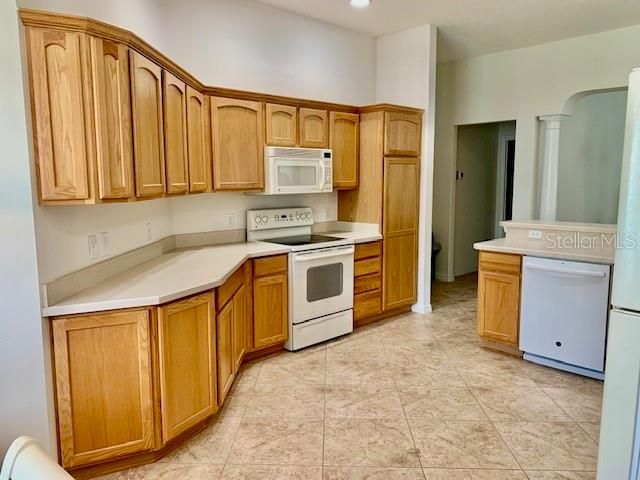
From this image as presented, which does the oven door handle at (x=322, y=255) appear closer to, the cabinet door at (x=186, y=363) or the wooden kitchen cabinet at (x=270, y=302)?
the wooden kitchen cabinet at (x=270, y=302)

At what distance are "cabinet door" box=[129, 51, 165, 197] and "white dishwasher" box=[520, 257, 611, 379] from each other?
276 cm

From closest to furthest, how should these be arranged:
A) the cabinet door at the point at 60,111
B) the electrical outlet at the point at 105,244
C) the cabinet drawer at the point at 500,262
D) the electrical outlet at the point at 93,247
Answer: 1. the cabinet door at the point at 60,111
2. the electrical outlet at the point at 93,247
3. the electrical outlet at the point at 105,244
4. the cabinet drawer at the point at 500,262

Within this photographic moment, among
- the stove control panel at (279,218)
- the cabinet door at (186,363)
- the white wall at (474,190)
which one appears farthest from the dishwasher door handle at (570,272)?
the white wall at (474,190)

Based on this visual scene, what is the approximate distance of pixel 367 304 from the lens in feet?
14.4

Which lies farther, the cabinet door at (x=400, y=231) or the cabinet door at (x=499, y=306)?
the cabinet door at (x=400, y=231)

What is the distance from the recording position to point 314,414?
276 centimetres

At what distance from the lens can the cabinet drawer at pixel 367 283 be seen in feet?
14.0

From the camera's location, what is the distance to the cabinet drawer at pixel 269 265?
345cm

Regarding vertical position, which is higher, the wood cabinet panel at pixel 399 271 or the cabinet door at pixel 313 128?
the cabinet door at pixel 313 128

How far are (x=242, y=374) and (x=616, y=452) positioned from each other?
2.37 m

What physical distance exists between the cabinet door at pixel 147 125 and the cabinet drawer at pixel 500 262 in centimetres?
261

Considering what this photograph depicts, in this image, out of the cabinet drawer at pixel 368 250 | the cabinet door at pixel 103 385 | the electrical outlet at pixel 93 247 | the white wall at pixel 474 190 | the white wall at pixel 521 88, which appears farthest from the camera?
the white wall at pixel 474 190

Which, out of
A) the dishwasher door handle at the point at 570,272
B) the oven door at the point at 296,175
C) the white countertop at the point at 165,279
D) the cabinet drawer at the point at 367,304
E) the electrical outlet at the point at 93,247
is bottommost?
the cabinet drawer at the point at 367,304

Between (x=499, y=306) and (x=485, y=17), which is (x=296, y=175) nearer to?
(x=499, y=306)
